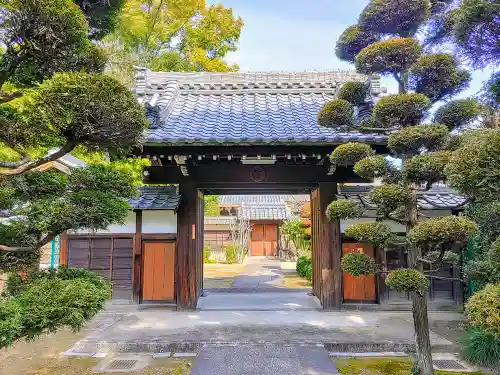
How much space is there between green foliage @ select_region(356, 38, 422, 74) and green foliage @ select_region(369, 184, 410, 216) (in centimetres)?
124

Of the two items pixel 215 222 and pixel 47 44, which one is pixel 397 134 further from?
pixel 215 222

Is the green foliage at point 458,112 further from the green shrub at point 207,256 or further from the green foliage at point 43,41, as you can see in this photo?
the green shrub at point 207,256

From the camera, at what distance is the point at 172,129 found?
617cm

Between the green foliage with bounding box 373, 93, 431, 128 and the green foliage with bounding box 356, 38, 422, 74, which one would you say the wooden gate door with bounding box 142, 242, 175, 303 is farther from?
the green foliage with bounding box 356, 38, 422, 74

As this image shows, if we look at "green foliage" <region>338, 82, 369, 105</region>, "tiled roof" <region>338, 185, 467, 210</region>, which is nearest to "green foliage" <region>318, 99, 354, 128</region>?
"green foliage" <region>338, 82, 369, 105</region>

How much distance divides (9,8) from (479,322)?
3533 millimetres

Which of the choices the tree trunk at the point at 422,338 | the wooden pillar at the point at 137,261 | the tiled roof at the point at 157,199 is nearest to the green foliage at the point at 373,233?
the tree trunk at the point at 422,338

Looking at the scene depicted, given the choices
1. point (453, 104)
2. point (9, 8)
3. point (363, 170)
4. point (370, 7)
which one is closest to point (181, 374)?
point (363, 170)

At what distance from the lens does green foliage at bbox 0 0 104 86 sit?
2332 millimetres

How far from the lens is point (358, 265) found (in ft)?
12.0

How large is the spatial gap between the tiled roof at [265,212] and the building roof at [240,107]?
15790mm

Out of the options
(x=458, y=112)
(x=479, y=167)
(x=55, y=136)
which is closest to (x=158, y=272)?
(x=55, y=136)

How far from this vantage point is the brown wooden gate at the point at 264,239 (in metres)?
25.2

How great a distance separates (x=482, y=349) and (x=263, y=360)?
2454mm
